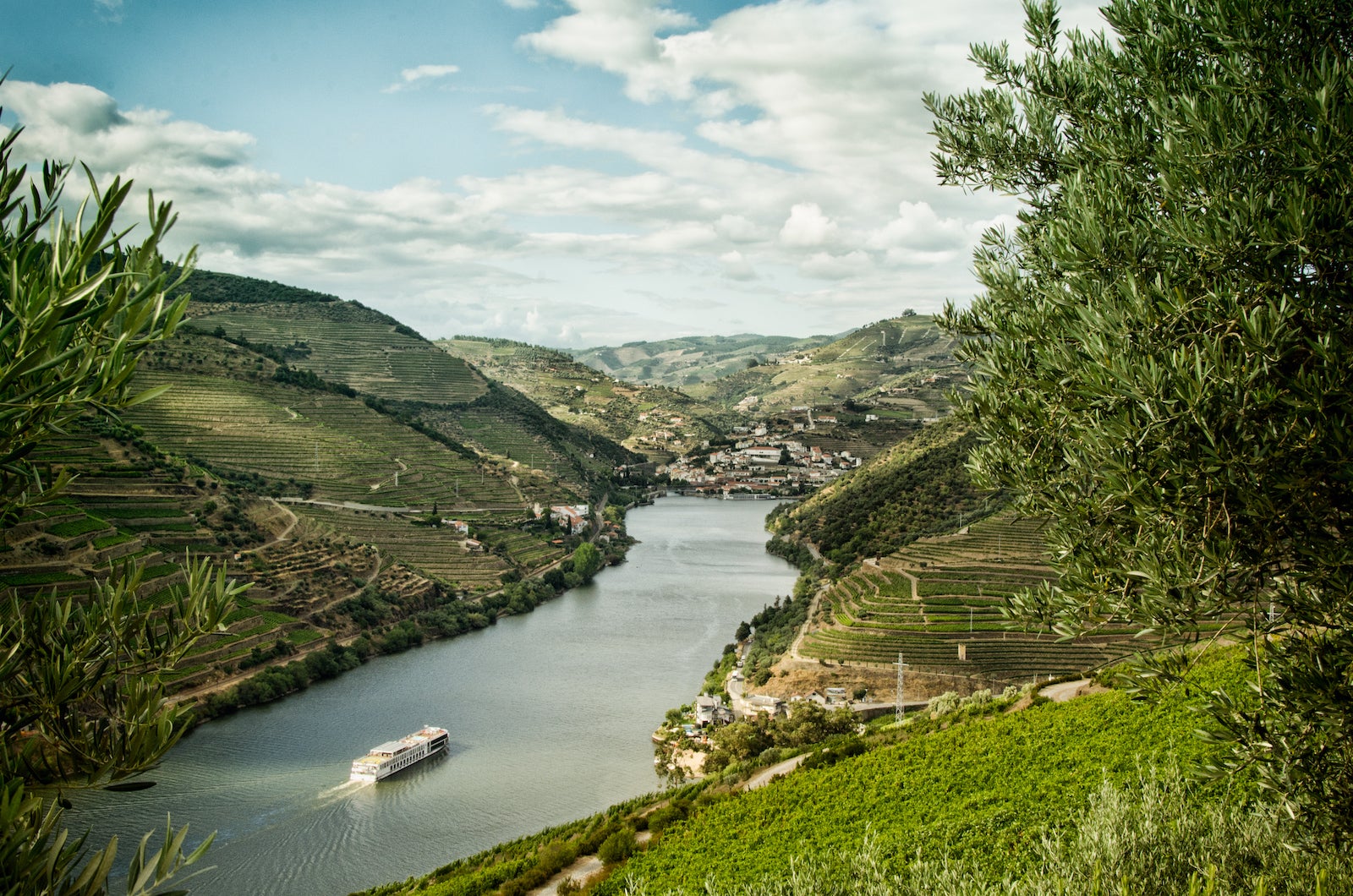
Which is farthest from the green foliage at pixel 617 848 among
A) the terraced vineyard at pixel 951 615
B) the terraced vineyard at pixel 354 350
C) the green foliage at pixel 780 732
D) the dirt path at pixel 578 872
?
the terraced vineyard at pixel 354 350

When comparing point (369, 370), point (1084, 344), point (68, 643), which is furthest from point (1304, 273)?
point (369, 370)

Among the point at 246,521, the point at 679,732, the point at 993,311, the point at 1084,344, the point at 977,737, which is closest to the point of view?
the point at 1084,344

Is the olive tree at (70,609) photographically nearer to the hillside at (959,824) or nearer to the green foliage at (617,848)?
the hillside at (959,824)

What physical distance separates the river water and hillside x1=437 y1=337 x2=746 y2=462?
54.7 metres

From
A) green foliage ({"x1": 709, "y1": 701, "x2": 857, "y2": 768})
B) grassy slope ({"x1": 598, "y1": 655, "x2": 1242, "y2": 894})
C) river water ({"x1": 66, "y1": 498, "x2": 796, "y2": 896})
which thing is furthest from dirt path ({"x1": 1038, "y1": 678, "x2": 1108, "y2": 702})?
river water ({"x1": 66, "y1": 498, "x2": 796, "y2": 896})

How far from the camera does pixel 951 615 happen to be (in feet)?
88.1

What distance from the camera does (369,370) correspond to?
7312cm

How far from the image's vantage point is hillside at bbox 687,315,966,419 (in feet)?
290

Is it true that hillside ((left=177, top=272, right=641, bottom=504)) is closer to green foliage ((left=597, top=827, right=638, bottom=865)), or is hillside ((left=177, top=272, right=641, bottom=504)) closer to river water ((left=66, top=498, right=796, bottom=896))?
river water ((left=66, top=498, right=796, bottom=896))

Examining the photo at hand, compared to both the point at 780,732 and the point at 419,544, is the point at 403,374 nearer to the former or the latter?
the point at 419,544

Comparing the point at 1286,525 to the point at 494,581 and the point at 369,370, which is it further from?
the point at 369,370

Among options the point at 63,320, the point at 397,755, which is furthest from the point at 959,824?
the point at 397,755

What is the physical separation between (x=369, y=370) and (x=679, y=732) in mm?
59782

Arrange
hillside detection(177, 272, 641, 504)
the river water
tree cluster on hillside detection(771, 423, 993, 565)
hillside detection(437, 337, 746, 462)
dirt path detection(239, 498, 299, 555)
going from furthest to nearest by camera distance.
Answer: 1. hillside detection(437, 337, 746, 462)
2. hillside detection(177, 272, 641, 504)
3. tree cluster on hillside detection(771, 423, 993, 565)
4. dirt path detection(239, 498, 299, 555)
5. the river water
